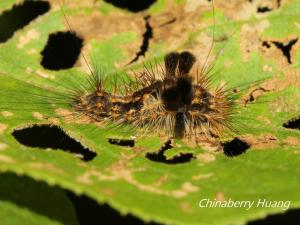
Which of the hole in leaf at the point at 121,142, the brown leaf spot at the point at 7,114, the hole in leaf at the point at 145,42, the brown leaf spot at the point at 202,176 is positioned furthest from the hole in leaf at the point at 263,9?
the brown leaf spot at the point at 7,114

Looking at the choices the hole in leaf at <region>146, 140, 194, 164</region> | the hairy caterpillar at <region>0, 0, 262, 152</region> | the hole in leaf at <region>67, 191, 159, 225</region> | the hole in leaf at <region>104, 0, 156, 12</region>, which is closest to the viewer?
the hole in leaf at <region>146, 140, 194, 164</region>

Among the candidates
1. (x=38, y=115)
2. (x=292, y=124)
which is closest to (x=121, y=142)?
(x=38, y=115)

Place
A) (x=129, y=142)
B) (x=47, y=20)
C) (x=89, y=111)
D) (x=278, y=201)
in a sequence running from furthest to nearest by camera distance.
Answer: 1. (x=47, y=20)
2. (x=89, y=111)
3. (x=129, y=142)
4. (x=278, y=201)

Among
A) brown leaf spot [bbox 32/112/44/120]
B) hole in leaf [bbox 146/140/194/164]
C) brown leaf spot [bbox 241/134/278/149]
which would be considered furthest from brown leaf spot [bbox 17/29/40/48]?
brown leaf spot [bbox 241/134/278/149]

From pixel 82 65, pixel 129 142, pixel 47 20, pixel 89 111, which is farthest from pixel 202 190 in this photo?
pixel 47 20

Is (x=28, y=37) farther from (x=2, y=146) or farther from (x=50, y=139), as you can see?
(x=2, y=146)

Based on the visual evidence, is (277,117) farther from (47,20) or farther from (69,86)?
(47,20)

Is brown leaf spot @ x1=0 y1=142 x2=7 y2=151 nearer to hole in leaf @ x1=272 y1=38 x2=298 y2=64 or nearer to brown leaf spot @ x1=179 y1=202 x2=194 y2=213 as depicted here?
brown leaf spot @ x1=179 y1=202 x2=194 y2=213
